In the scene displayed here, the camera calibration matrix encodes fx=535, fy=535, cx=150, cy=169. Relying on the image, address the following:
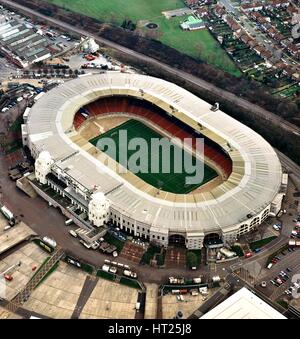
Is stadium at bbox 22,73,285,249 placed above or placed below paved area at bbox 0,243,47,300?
above

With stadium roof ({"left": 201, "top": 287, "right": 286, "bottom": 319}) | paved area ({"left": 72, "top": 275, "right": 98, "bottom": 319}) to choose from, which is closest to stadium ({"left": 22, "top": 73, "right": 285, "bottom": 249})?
paved area ({"left": 72, "top": 275, "right": 98, "bottom": 319})

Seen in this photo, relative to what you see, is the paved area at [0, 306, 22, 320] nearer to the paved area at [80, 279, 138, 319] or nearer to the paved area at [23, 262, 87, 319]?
the paved area at [23, 262, 87, 319]

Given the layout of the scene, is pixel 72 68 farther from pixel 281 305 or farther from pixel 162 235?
pixel 281 305

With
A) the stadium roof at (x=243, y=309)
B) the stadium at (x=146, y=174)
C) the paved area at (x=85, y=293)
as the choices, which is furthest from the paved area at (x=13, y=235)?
the stadium roof at (x=243, y=309)

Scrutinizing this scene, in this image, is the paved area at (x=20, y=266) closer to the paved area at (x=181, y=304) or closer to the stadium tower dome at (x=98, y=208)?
the stadium tower dome at (x=98, y=208)

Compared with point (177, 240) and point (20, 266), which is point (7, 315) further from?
point (177, 240)

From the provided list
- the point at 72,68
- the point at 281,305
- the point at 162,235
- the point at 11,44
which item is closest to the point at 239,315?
the point at 281,305

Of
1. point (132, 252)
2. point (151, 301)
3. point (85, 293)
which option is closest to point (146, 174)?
point (132, 252)
